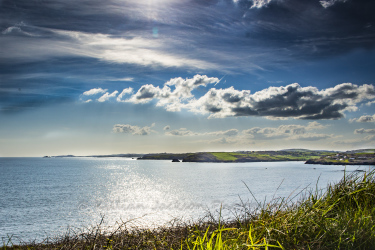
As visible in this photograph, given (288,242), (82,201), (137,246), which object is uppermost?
(288,242)

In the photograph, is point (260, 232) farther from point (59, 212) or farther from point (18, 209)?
point (18, 209)

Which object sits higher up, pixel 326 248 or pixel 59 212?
pixel 326 248

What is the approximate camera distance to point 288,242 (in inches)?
200

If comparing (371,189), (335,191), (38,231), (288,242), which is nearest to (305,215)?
(288,242)

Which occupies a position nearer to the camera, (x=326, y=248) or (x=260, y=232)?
(x=326, y=248)

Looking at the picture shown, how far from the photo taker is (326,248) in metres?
4.78

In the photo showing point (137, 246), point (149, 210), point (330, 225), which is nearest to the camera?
point (330, 225)

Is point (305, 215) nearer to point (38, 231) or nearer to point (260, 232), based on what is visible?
point (260, 232)

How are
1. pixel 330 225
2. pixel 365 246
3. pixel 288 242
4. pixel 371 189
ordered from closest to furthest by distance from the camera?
pixel 365 246, pixel 288 242, pixel 330 225, pixel 371 189

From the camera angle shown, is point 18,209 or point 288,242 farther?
point 18,209

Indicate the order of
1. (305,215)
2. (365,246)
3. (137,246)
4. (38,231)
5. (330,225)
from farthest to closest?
1. (38,231)
2. (137,246)
3. (305,215)
4. (330,225)
5. (365,246)

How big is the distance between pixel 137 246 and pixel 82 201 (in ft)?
165

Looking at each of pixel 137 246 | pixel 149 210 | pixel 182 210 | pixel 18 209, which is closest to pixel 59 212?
pixel 18 209

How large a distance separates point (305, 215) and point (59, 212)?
43228mm
